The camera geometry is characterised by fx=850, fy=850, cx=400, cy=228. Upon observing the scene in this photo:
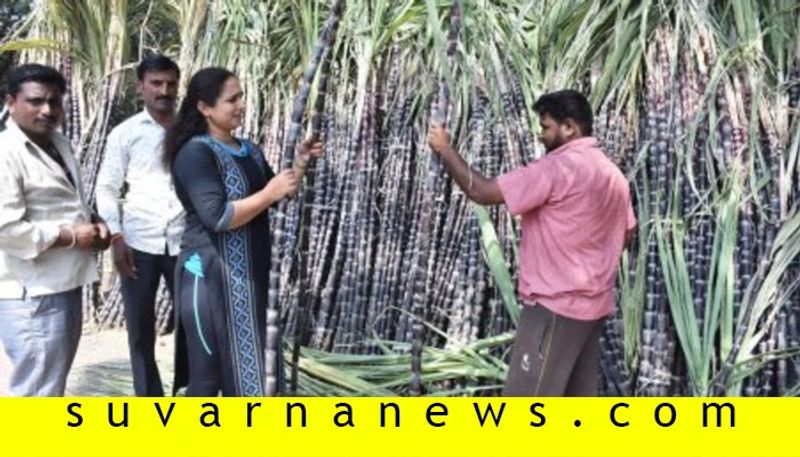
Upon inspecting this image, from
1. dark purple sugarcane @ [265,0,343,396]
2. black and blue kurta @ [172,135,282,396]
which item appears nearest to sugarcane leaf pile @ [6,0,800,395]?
dark purple sugarcane @ [265,0,343,396]

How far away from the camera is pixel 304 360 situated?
3949mm

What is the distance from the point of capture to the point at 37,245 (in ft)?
7.39

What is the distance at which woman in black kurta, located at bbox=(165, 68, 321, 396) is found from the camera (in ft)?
7.50

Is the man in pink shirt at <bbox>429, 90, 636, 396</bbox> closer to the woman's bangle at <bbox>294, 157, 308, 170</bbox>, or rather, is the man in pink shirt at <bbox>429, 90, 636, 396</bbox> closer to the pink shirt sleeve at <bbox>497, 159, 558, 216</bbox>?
the pink shirt sleeve at <bbox>497, 159, 558, 216</bbox>

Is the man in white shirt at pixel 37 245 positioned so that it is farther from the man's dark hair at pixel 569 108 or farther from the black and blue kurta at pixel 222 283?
the man's dark hair at pixel 569 108

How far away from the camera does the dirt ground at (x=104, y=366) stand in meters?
3.97

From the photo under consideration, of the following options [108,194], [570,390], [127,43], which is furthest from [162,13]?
[570,390]

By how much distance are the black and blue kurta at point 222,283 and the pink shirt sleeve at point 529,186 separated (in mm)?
685

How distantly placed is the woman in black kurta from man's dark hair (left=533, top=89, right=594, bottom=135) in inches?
33.4

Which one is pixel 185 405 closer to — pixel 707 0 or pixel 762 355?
pixel 762 355

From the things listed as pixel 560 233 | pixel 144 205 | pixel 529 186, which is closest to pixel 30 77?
pixel 144 205

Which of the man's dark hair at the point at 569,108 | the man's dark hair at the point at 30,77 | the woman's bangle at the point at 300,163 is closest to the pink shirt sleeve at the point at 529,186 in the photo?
the man's dark hair at the point at 569,108

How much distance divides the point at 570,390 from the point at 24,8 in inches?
419

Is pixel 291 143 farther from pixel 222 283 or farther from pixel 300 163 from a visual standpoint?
pixel 222 283
